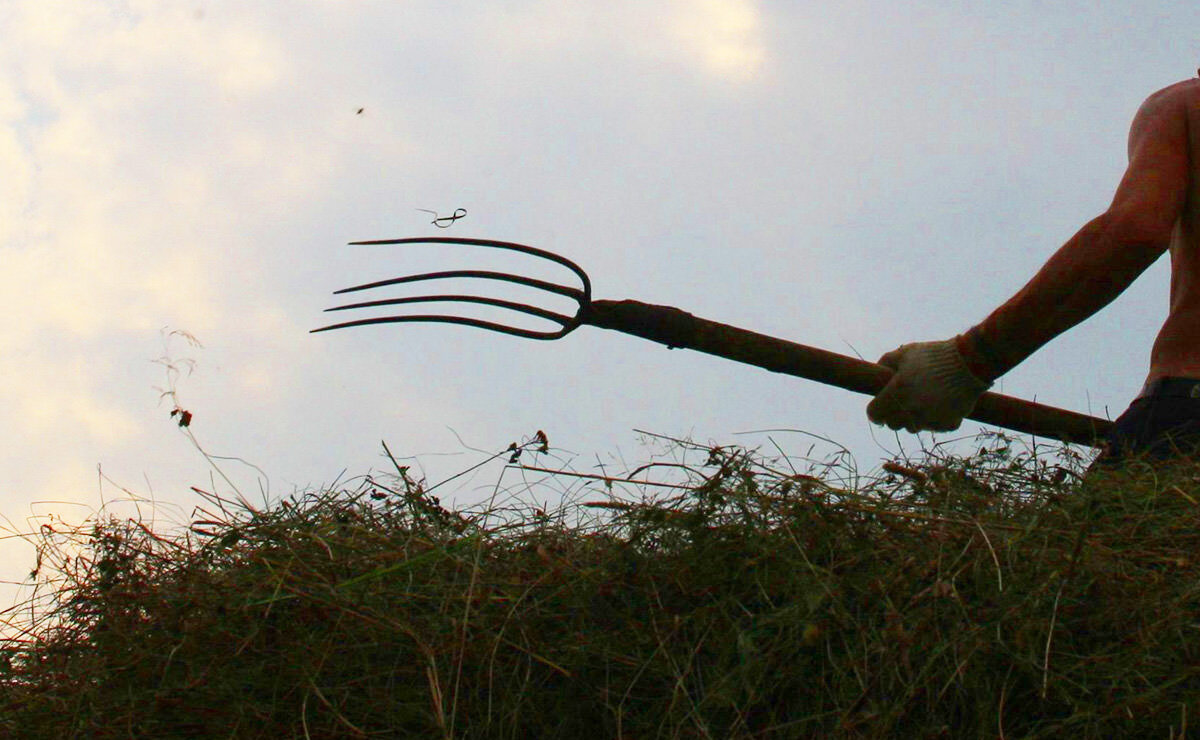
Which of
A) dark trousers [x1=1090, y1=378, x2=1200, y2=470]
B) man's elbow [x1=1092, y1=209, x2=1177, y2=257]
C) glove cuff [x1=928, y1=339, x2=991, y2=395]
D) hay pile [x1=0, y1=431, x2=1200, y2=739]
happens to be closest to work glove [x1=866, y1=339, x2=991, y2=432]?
glove cuff [x1=928, y1=339, x2=991, y2=395]

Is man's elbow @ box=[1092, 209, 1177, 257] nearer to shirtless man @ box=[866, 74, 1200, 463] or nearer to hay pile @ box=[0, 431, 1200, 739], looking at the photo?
shirtless man @ box=[866, 74, 1200, 463]

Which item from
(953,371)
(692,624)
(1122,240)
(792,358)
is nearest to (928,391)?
(953,371)

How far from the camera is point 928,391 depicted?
3004mm

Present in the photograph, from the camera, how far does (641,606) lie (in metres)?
1.60

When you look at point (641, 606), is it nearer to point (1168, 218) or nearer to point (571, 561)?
point (571, 561)

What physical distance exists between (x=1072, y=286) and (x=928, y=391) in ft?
1.74

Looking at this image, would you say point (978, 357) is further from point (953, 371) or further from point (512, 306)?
point (512, 306)

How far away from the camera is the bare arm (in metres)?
2.49

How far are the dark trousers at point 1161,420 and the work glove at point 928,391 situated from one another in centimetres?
38

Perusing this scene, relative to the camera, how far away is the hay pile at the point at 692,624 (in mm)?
1414

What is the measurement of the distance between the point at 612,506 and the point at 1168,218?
1449mm

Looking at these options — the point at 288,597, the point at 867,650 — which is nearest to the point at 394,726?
the point at 288,597

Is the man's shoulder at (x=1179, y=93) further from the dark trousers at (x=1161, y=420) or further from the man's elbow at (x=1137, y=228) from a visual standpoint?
the dark trousers at (x=1161, y=420)

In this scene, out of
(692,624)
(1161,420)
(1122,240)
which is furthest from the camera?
(1161,420)
